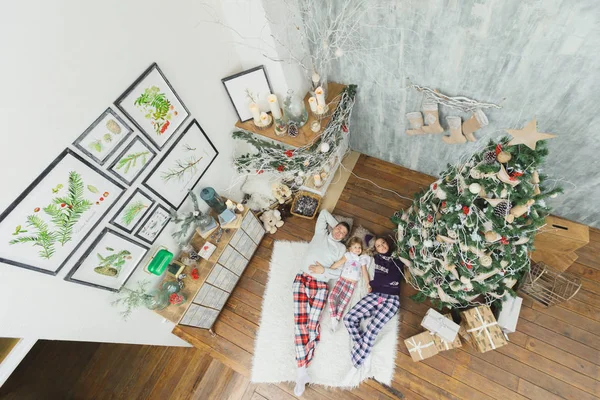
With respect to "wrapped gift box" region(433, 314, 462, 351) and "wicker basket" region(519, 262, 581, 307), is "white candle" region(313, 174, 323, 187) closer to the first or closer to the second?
"wrapped gift box" region(433, 314, 462, 351)

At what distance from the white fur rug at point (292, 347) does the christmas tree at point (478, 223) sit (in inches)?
21.5

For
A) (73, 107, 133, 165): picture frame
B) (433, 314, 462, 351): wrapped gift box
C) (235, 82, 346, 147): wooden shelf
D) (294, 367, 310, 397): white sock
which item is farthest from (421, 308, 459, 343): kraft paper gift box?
(73, 107, 133, 165): picture frame

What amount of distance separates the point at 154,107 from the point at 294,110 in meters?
0.91

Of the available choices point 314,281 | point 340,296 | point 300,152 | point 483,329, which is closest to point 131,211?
point 300,152

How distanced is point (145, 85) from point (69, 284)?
114 cm

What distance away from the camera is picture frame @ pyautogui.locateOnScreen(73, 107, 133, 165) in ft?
5.23

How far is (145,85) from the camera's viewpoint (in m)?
1.77

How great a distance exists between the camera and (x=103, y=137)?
65.5 inches

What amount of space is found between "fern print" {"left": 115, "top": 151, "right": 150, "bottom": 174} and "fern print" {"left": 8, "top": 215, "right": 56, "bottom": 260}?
1.43 ft

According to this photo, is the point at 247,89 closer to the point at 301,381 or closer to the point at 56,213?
the point at 56,213

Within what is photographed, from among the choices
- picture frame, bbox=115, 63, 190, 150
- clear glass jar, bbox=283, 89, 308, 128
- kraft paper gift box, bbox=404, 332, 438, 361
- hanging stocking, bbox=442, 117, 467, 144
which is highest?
hanging stocking, bbox=442, 117, 467, 144

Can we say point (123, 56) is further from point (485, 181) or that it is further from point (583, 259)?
point (583, 259)

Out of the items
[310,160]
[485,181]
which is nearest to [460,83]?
[485,181]

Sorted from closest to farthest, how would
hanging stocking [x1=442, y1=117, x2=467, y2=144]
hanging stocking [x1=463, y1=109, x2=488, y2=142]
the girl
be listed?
1. hanging stocking [x1=463, y1=109, x2=488, y2=142]
2. hanging stocking [x1=442, y1=117, x2=467, y2=144]
3. the girl
